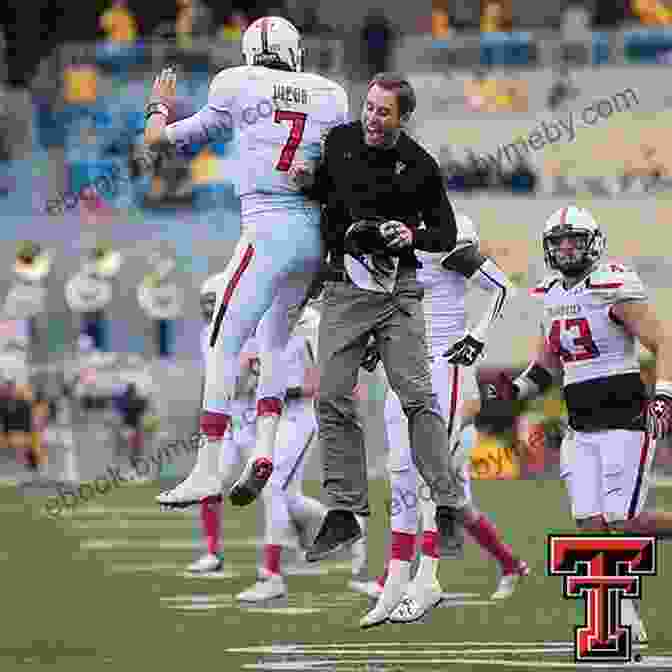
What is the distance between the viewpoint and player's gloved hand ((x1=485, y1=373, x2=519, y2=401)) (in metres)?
11.4

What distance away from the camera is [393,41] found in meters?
30.9

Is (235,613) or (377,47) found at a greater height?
(377,47)

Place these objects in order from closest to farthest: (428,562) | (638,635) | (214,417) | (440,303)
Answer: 1. (214,417)
2. (638,635)
3. (428,562)
4. (440,303)

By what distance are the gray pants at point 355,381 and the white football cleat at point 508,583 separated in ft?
11.3

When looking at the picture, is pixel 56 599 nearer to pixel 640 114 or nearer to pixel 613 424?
pixel 613 424

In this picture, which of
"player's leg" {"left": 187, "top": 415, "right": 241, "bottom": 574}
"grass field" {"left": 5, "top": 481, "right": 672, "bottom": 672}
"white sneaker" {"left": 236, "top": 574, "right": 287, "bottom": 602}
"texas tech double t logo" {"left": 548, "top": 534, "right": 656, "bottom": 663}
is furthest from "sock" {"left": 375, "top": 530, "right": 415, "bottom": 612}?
"player's leg" {"left": 187, "top": 415, "right": 241, "bottom": 574}

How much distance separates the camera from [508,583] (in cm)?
1373

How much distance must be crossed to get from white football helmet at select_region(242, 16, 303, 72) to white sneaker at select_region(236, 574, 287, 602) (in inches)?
171

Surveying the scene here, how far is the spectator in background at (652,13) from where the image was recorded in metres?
31.8

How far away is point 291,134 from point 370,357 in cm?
106

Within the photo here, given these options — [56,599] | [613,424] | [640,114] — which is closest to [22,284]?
→ [640,114]

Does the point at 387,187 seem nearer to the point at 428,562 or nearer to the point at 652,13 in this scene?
the point at 428,562

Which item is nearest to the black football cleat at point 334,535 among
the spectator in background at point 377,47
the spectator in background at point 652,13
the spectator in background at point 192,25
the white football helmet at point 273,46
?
the white football helmet at point 273,46

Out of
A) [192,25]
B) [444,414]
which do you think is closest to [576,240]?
[444,414]
